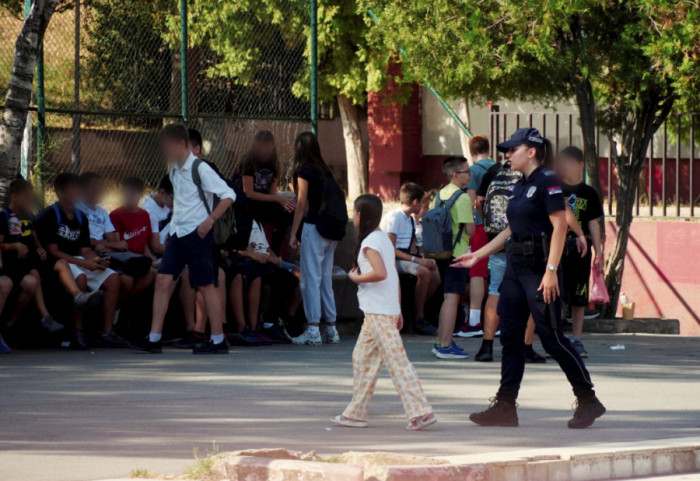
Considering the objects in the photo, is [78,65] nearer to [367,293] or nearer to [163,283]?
[163,283]

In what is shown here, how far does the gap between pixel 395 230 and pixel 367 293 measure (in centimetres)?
522

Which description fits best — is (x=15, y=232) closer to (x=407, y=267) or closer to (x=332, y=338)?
(x=332, y=338)

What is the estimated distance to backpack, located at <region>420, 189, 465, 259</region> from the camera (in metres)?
11.7

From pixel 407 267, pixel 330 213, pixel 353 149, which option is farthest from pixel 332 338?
pixel 353 149

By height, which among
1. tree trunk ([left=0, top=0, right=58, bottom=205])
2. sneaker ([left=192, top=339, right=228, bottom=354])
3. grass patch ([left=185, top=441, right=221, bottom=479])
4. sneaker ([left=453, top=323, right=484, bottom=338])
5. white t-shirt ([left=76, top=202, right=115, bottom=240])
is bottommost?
sneaker ([left=453, top=323, right=484, bottom=338])

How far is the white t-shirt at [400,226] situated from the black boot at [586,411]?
16.6 ft

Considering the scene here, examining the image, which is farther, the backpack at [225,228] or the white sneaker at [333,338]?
the white sneaker at [333,338]

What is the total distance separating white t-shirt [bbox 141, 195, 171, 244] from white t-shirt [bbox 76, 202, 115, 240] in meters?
0.56

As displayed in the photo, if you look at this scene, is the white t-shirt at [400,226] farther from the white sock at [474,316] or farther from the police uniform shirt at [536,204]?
the police uniform shirt at [536,204]

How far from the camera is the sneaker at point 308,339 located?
12.6 metres

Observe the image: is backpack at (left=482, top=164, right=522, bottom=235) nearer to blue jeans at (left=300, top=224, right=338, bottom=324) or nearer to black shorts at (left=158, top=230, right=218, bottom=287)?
blue jeans at (left=300, top=224, right=338, bottom=324)

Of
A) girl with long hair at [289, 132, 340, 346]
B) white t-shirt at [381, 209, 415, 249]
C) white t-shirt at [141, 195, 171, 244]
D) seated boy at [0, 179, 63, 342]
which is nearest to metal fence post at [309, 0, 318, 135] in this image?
white t-shirt at [381, 209, 415, 249]

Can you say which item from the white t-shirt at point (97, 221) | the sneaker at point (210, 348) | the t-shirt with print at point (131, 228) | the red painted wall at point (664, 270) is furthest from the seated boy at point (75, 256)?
the red painted wall at point (664, 270)

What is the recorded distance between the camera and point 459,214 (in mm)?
11648
